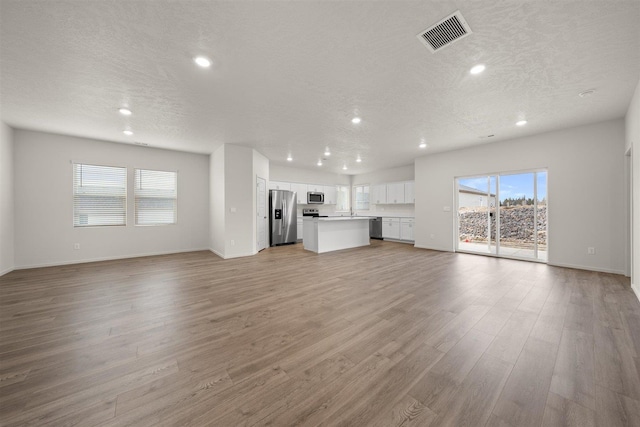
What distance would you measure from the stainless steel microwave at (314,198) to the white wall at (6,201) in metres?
7.19

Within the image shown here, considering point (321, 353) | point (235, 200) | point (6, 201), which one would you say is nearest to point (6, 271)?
point (6, 201)

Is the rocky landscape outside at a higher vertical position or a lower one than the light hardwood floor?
higher

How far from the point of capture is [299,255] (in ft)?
19.9

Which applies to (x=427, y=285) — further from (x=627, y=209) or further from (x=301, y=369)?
(x=627, y=209)

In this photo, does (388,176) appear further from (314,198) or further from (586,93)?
(586,93)

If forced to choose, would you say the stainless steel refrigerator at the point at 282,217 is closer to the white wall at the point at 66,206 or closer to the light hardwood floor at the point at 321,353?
the white wall at the point at 66,206

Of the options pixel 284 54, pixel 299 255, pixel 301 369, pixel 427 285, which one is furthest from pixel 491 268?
pixel 284 54

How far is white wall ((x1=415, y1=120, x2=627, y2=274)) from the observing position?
419 cm

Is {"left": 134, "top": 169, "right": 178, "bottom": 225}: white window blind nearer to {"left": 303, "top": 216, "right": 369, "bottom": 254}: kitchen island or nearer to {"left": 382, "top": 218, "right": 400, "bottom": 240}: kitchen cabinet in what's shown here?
{"left": 303, "top": 216, "right": 369, "bottom": 254}: kitchen island

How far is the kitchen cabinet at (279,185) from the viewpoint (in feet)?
26.8

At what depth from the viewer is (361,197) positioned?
10359 mm

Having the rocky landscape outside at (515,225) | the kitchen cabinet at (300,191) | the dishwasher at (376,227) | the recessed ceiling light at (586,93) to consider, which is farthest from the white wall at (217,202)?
the rocky landscape outside at (515,225)

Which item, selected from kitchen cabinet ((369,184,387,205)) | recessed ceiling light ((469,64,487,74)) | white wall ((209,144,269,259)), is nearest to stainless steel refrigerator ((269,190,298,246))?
white wall ((209,144,269,259))

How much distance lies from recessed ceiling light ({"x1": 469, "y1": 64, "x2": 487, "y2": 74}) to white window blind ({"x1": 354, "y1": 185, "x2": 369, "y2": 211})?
7362mm
